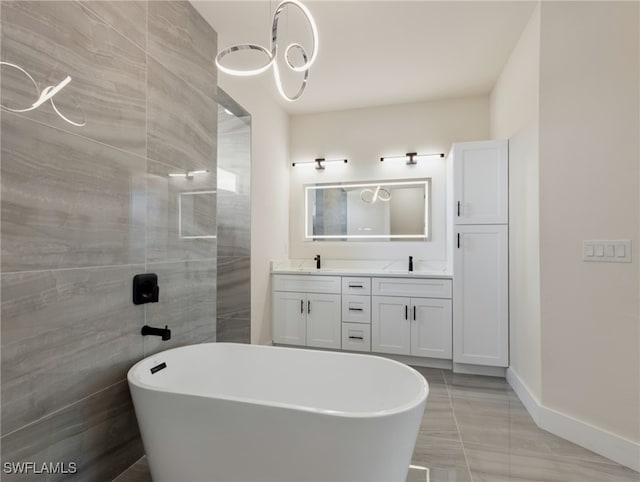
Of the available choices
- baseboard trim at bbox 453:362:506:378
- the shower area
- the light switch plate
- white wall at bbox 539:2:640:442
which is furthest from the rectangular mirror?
the shower area

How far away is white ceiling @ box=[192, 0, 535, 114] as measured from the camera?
2221 mm

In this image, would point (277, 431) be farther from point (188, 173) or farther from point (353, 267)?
point (353, 267)

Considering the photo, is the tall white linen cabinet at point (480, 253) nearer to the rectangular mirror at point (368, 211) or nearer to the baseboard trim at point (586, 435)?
the baseboard trim at point (586, 435)

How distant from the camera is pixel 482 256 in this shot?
9.27ft

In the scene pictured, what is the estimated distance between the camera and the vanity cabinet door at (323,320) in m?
3.31

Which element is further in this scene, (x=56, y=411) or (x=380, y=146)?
(x=380, y=146)

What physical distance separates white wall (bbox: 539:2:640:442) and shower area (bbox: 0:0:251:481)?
226 cm

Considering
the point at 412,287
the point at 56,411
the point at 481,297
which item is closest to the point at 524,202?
the point at 481,297

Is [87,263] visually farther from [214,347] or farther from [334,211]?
[334,211]

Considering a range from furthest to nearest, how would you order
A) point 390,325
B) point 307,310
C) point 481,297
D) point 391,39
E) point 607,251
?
point 307,310, point 390,325, point 481,297, point 391,39, point 607,251

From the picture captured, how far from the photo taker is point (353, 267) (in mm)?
3826

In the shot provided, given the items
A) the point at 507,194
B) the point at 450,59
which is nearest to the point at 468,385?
the point at 507,194

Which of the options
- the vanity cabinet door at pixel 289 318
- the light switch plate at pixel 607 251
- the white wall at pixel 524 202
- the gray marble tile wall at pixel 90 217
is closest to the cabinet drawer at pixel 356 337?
the vanity cabinet door at pixel 289 318

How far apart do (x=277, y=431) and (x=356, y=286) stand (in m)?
2.14
